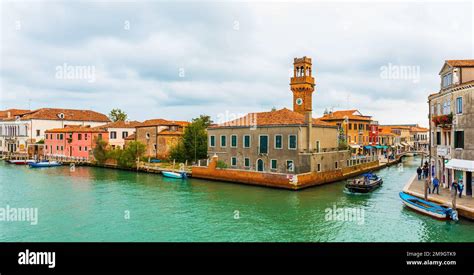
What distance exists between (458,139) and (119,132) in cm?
4054

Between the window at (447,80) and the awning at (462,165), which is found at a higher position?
Result: the window at (447,80)

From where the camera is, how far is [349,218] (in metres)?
16.7

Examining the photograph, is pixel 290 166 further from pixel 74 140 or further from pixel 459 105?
pixel 74 140

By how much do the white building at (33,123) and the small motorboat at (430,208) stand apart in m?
54.4

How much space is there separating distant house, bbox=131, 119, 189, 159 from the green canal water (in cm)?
1500

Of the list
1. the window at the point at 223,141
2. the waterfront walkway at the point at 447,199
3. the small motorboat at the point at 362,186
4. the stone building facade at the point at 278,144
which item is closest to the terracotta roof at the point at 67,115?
the stone building facade at the point at 278,144

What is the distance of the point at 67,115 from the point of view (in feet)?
190

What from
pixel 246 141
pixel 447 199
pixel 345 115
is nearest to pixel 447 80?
pixel 447 199

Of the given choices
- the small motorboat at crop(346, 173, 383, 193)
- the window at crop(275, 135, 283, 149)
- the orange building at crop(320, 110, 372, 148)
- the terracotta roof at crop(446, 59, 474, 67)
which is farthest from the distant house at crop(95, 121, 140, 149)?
the terracotta roof at crop(446, 59, 474, 67)

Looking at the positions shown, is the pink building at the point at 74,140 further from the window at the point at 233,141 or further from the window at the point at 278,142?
the window at the point at 278,142

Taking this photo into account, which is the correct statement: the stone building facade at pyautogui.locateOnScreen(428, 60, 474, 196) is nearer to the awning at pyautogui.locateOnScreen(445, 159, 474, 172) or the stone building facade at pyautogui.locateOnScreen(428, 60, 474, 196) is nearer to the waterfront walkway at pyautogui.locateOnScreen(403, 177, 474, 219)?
the awning at pyautogui.locateOnScreen(445, 159, 474, 172)

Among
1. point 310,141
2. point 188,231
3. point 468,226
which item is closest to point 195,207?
point 188,231

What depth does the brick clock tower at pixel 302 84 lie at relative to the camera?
120ft
